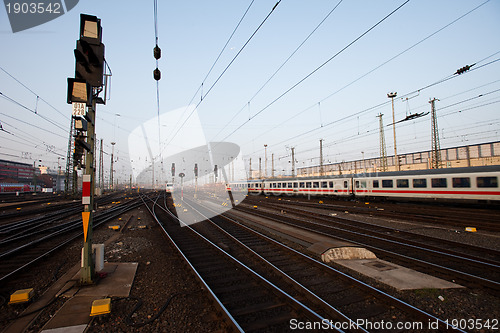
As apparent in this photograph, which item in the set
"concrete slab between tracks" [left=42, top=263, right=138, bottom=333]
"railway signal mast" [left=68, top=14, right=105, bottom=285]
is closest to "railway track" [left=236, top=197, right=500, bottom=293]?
"concrete slab between tracks" [left=42, top=263, right=138, bottom=333]

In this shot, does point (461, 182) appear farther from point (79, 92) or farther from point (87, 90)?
point (79, 92)

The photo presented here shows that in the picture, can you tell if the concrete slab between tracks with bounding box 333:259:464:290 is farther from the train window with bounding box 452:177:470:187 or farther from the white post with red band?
the train window with bounding box 452:177:470:187

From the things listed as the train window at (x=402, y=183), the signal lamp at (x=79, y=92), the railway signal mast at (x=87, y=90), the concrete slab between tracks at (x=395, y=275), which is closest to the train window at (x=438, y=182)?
the train window at (x=402, y=183)

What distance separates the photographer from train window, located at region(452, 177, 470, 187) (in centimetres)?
1664

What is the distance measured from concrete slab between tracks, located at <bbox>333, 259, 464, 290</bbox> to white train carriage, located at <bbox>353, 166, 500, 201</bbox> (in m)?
14.8

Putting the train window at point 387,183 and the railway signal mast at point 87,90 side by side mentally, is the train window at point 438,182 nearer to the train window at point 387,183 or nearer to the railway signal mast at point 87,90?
the train window at point 387,183

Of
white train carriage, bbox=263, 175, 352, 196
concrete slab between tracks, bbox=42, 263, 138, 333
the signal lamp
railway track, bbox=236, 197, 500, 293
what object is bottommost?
railway track, bbox=236, 197, 500, 293

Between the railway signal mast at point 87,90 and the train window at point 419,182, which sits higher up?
the railway signal mast at point 87,90

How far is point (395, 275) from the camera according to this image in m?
5.75

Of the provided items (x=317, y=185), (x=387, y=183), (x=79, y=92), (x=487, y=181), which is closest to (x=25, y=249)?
(x=79, y=92)

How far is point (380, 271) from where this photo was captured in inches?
236

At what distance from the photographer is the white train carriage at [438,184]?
1573cm

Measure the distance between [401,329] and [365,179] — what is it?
72.5 feet

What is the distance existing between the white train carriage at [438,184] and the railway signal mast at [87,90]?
2161 centimetres
